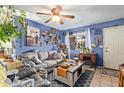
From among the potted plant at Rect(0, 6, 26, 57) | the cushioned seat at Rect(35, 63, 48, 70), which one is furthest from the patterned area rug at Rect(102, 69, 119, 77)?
the potted plant at Rect(0, 6, 26, 57)

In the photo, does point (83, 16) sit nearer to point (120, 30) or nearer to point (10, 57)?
point (120, 30)

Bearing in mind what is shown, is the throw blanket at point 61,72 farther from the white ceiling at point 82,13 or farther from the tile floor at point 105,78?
the white ceiling at point 82,13

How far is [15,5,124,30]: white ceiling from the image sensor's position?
155 cm

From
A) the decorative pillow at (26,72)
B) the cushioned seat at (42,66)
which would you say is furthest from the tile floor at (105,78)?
the decorative pillow at (26,72)

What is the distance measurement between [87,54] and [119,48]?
399mm

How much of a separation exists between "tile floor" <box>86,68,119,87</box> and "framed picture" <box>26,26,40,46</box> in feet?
2.95

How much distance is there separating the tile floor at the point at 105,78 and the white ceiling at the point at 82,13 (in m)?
0.66

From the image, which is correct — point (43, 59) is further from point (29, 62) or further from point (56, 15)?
point (56, 15)

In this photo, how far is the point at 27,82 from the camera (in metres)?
1.65

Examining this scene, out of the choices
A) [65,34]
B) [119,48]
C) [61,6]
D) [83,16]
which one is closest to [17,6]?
[61,6]

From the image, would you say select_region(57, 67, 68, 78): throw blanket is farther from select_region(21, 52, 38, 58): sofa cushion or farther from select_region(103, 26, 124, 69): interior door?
select_region(103, 26, 124, 69): interior door

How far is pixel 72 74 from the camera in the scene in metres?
1.68

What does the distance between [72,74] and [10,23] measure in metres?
1.02

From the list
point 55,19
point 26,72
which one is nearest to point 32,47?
point 26,72
